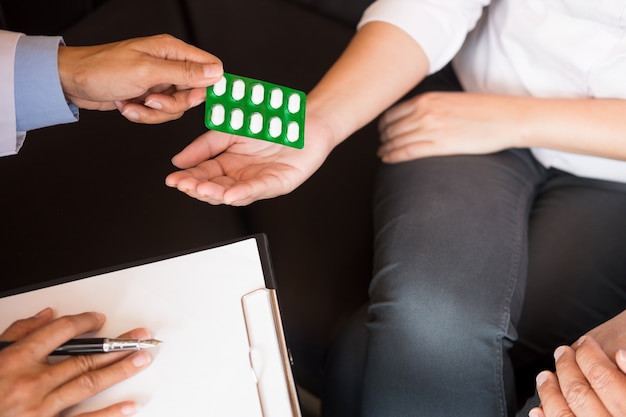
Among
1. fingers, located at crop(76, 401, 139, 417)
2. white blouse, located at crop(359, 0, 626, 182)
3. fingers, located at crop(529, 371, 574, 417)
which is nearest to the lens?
fingers, located at crop(76, 401, 139, 417)

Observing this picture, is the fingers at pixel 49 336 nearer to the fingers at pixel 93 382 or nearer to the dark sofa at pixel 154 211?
the fingers at pixel 93 382

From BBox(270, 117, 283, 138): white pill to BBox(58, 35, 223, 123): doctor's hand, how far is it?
0.24ft

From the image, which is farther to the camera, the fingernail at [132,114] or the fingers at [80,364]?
the fingernail at [132,114]

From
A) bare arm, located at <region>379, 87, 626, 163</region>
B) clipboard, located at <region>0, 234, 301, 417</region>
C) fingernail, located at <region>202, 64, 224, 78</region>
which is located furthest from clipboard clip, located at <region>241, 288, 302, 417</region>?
bare arm, located at <region>379, 87, 626, 163</region>

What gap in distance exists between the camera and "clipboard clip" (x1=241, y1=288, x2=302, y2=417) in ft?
1.57

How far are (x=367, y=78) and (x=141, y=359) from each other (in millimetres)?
445

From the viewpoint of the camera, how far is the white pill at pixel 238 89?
1.94ft

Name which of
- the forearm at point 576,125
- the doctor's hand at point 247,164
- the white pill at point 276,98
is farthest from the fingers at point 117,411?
the forearm at point 576,125

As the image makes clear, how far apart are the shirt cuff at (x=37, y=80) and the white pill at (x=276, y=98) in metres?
0.21

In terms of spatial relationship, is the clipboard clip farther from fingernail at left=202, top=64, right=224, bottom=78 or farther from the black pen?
fingernail at left=202, top=64, right=224, bottom=78

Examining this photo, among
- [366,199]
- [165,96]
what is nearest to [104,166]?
[165,96]

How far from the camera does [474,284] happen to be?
0.68m

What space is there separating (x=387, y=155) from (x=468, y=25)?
0.20 meters

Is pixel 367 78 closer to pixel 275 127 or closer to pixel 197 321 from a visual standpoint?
pixel 275 127
